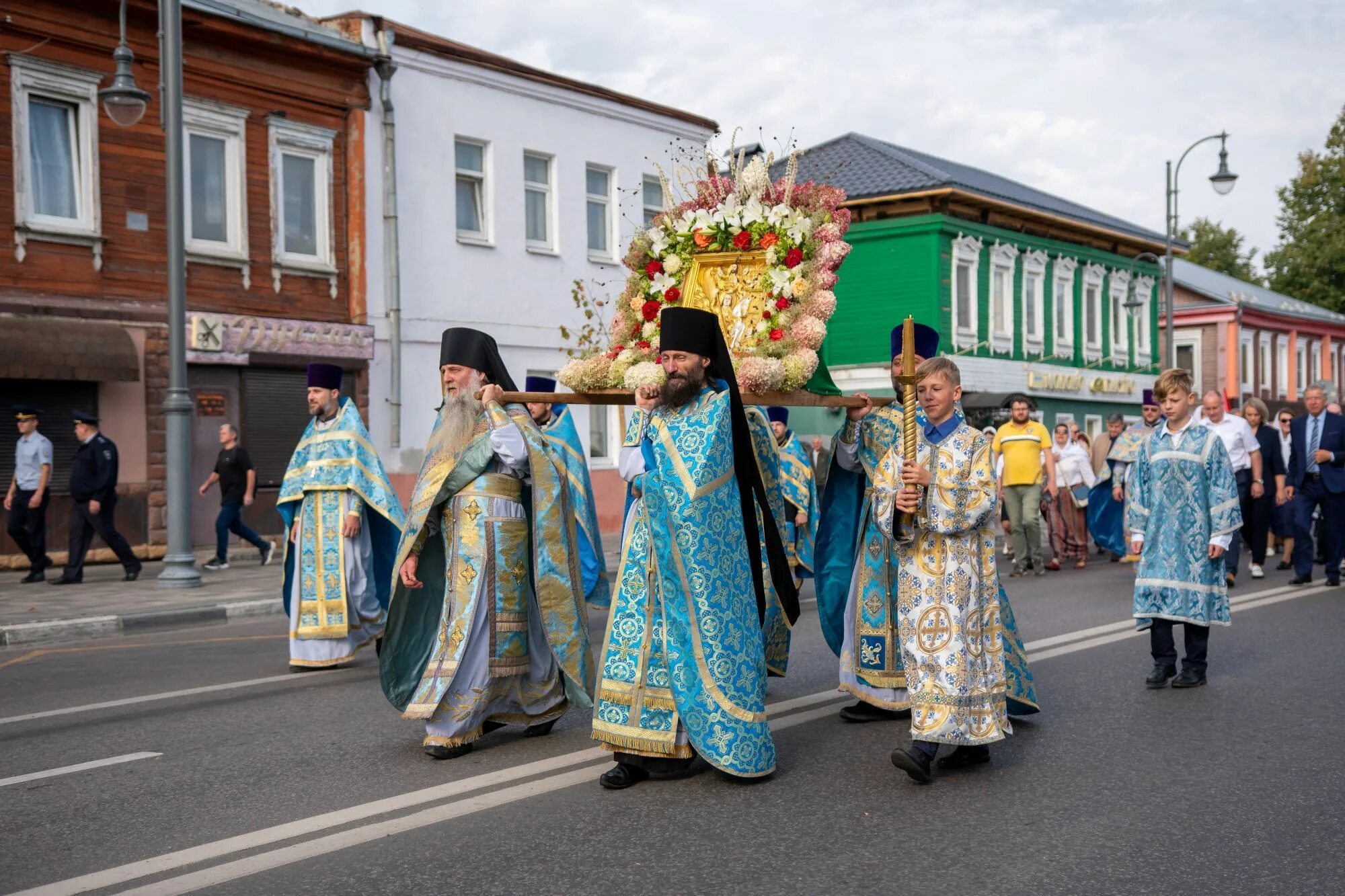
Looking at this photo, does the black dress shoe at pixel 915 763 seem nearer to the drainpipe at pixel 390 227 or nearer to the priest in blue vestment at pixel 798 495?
the priest in blue vestment at pixel 798 495

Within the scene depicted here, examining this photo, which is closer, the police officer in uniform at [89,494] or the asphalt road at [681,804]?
the asphalt road at [681,804]

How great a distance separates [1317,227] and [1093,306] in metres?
17.9

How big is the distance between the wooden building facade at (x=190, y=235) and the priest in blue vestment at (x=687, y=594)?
43.7 feet

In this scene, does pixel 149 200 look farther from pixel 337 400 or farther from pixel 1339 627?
pixel 1339 627

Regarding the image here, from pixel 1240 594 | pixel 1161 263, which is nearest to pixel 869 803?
pixel 1240 594

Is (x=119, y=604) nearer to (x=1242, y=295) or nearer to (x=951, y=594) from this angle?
(x=951, y=594)

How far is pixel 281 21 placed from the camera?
2189 cm

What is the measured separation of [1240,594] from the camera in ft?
44.5

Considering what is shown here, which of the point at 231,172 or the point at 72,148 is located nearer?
the point at 72,148

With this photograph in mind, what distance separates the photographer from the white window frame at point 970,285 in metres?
35.9

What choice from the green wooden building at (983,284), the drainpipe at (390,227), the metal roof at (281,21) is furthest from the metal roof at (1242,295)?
the metal roof at (281,21)

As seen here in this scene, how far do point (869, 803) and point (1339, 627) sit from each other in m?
6.71

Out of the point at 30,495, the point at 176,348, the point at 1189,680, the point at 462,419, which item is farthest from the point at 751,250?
the point at 30,495

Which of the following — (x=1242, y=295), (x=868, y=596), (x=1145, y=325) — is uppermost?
(x=1242, y=295)
